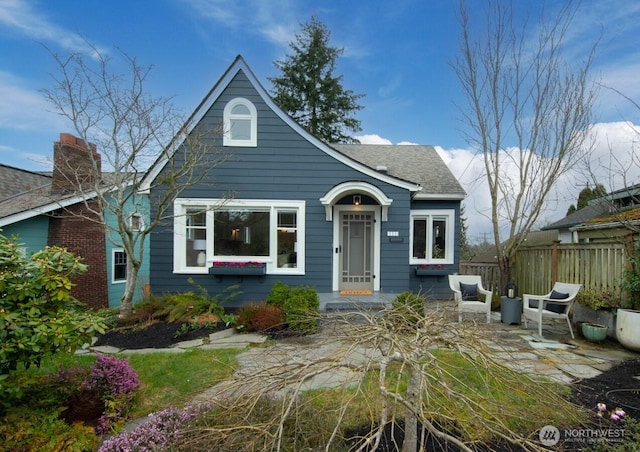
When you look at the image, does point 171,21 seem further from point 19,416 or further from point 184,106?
point 19,416

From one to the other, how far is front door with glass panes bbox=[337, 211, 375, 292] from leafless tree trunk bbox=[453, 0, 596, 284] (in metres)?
3.45

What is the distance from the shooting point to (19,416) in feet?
8.21

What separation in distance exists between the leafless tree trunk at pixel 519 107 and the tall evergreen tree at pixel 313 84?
1318 cm

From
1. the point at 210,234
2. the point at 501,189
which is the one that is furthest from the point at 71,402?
the point at 501,189

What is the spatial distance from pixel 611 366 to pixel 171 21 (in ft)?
39.3

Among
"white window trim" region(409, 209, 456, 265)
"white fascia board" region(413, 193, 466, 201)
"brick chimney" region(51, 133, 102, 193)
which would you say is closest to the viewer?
"white fascia board" region(413, 193, 466, 201)

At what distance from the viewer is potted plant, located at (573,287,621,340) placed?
569 centimetres

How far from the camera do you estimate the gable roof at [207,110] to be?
25.0 ft

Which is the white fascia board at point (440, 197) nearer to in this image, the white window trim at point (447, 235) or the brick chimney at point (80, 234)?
the white window trim at point (447, 235)

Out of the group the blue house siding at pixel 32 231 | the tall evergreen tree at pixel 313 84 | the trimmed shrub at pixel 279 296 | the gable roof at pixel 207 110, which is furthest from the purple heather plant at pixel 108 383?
the tall evergreen tree at pixel 313 84

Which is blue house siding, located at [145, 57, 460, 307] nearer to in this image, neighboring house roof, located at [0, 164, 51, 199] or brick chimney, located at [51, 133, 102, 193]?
brick chimney, located at [51, 133, 102, 193]

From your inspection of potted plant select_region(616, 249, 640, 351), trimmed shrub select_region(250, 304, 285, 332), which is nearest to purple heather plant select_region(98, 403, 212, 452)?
trimmed shrub select_region(250, 304, 285, 332)

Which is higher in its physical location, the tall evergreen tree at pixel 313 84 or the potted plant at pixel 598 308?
the tall evergreen tree at pixel 313 84

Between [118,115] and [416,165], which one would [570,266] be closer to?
[416,165]
